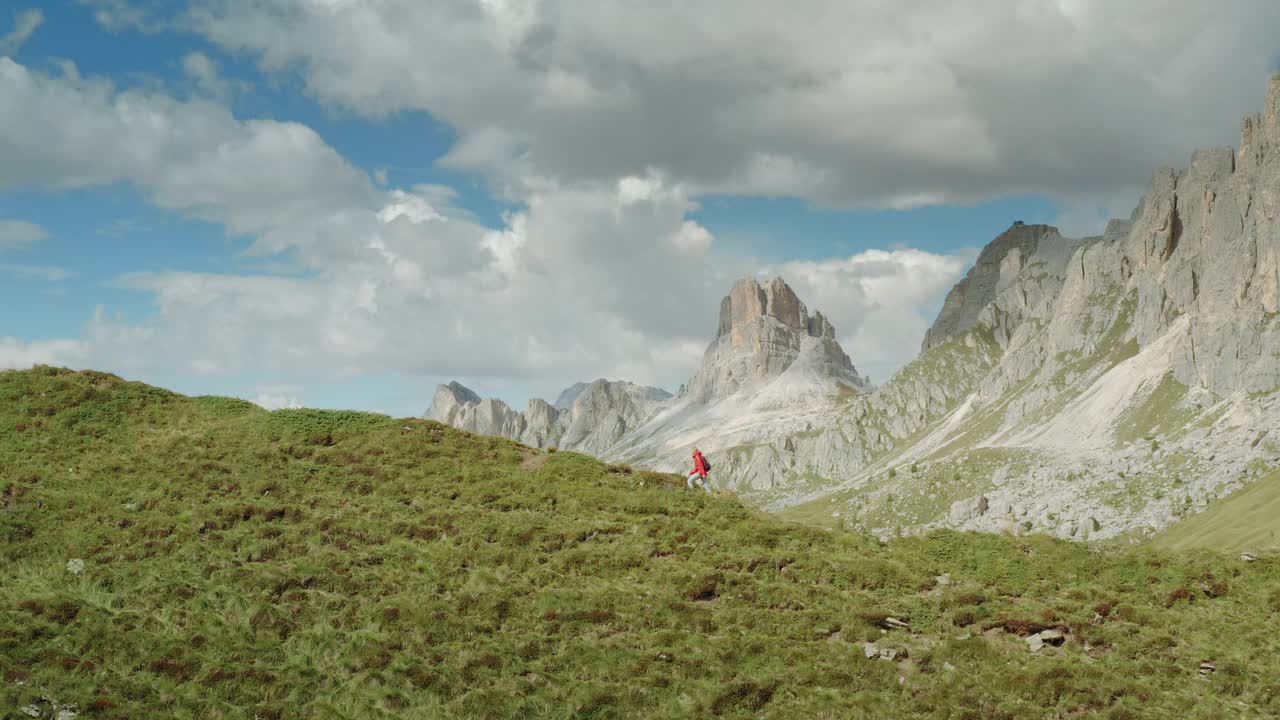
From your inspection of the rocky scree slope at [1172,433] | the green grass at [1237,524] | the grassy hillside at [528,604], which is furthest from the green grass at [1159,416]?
the grassy hillside at [528,604]

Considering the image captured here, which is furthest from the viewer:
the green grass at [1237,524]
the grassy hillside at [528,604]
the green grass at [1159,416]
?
the green grass at [1159,416]

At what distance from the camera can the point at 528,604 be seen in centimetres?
2505

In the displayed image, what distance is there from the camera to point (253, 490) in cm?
3347

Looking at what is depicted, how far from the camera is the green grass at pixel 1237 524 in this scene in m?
78.2

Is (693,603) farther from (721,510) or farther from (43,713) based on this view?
(43,713)

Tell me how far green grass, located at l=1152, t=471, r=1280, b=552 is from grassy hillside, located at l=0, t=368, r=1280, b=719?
197 ft

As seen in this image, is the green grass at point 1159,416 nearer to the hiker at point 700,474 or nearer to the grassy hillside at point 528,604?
the hiker at point 700,474

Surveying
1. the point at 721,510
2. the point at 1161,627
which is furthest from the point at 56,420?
the point at 1161,627

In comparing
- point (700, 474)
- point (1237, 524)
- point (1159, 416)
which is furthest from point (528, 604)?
point (1159, 416)

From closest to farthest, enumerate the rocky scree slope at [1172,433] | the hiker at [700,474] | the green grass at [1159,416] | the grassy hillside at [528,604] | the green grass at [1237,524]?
1. the grassy hillside at [528,604]
2. the hiker at [700,474]
3. the green grass at [1237,524]
4. the rocky scree slope at [1172,433]
5. the green grass at [1159,416]

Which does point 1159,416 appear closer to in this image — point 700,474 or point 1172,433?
point 1172,433

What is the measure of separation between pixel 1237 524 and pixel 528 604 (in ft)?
305

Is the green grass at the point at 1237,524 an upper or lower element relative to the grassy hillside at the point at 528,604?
upper

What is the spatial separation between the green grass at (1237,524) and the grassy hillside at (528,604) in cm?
6003
